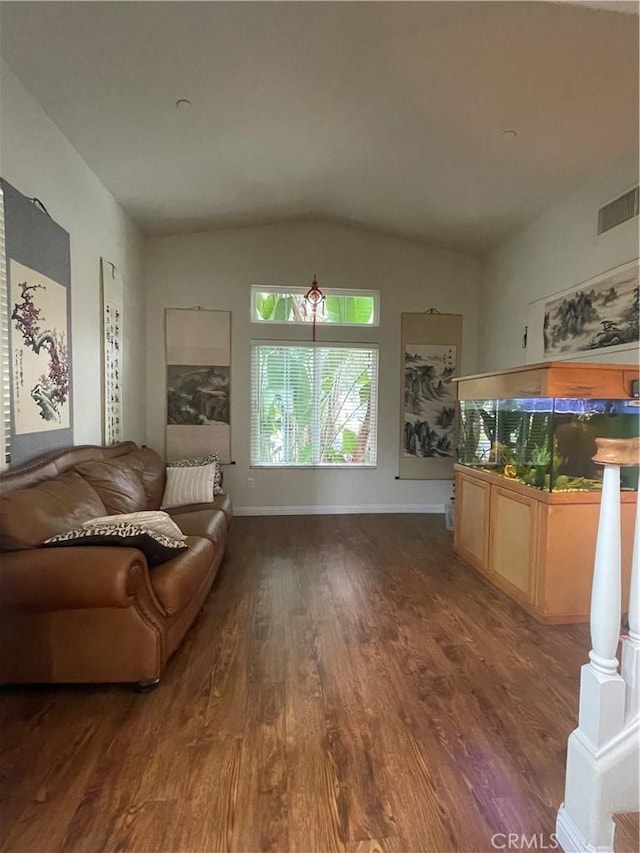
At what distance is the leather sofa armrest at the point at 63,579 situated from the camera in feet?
5.90

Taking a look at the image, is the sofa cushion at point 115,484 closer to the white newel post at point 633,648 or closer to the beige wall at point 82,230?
the beige wall at point 82,230

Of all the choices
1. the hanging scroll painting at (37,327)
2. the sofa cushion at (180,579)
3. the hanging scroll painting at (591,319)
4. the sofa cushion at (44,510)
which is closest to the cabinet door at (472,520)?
the hanging scroll painting at (591,319)

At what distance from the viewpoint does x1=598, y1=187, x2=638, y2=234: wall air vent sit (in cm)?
296

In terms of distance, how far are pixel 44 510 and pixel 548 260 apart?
4.35 metres

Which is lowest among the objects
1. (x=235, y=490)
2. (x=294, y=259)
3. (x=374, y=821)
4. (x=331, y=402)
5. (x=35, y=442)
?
(x=374, y=821)

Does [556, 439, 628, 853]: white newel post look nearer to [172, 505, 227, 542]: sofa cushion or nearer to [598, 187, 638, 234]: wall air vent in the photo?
[172, 505, 227, 542]: sofa cushion

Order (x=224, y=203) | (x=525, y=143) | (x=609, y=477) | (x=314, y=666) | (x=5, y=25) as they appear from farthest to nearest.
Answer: (x=224, y=203) → (x=525, y=143) → (x=314, y=666) → (x=5, y=25) → (x=609, y=477)

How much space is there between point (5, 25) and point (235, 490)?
160 inches

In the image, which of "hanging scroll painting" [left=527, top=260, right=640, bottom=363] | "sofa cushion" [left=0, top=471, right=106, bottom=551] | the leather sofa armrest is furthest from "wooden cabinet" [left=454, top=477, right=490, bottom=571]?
"sofa cushion" [left=0, top=471, right=106, bottom=551]

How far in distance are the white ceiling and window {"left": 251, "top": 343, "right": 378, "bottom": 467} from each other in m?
1.77

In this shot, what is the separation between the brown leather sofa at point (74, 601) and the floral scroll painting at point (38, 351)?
423mm

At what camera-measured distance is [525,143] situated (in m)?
3.04

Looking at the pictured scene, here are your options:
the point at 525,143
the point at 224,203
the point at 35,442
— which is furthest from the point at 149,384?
the point at 525,143

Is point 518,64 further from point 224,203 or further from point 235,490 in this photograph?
point 235,490
